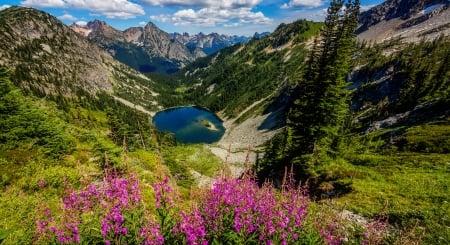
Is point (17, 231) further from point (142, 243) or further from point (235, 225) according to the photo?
point (235, 225)

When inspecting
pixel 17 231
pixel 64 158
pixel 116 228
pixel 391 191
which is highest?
pixel 116 228

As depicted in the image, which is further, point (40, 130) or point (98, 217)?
point (40, 130)

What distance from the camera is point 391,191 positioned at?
22.1m

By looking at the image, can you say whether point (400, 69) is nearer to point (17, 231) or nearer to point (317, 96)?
point (317, 96)

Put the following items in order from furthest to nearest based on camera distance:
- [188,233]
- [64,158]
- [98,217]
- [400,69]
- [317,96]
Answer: [400,69] < [317,96] < [64,158] < [98,217] < [188,233]

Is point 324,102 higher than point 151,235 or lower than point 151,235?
lower

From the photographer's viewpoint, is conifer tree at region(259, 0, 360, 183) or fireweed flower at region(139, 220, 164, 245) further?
conifer tree at region(259, 0, 360, 183)

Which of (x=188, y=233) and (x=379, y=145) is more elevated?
(x=188, y=233)

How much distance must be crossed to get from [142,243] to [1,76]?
18.6 metres

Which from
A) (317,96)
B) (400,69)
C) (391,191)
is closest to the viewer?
(391,191)

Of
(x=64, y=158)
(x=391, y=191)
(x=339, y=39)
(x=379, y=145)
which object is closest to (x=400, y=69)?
(x=379, y=145)

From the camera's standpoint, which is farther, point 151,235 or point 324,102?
point 324,102

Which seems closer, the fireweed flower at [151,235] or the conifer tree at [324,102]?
the fireweed flower at [151,235]

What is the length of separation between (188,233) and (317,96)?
27.3 meters
